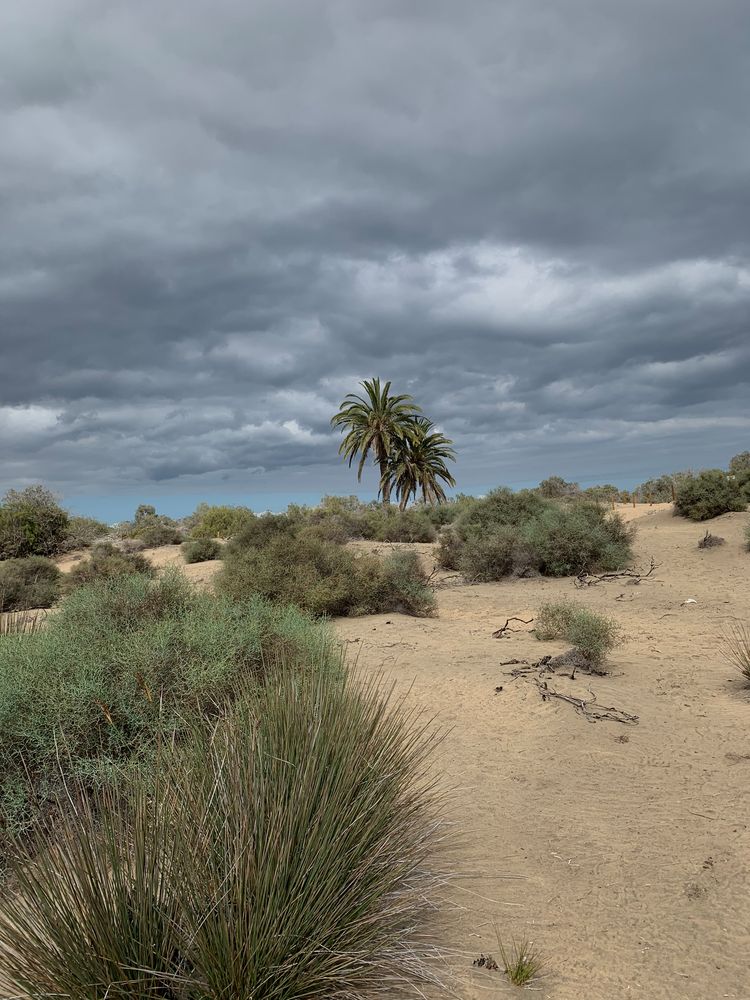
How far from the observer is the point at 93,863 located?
273cm

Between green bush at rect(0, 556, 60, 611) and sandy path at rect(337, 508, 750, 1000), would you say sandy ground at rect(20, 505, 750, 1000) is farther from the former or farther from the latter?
green bush at rect(0, 556, 60, 611)

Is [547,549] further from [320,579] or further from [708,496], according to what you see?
[708,496]

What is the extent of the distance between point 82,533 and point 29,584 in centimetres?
1644

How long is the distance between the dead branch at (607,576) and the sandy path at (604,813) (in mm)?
5844

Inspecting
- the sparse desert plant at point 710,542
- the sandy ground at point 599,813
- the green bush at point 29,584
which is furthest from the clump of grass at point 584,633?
the sparse desert plant at point 710,542

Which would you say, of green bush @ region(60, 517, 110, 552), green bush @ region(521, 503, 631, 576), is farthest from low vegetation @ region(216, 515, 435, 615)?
green bush @ region(60, 517, 110, 552)

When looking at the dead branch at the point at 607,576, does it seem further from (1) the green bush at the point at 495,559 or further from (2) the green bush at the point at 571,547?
(1) the green bush at the point at 495,559

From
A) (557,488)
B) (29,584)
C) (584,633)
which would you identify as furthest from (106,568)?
(557,488)

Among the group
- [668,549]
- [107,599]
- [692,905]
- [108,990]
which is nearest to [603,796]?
[692,905]

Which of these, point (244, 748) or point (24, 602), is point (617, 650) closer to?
point (244, 748)

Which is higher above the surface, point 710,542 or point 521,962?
point 710,542

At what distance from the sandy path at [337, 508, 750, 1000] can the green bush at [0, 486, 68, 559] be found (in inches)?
877

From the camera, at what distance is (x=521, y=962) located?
352 centimetres

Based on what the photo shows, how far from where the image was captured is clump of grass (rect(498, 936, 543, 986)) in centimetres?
347
